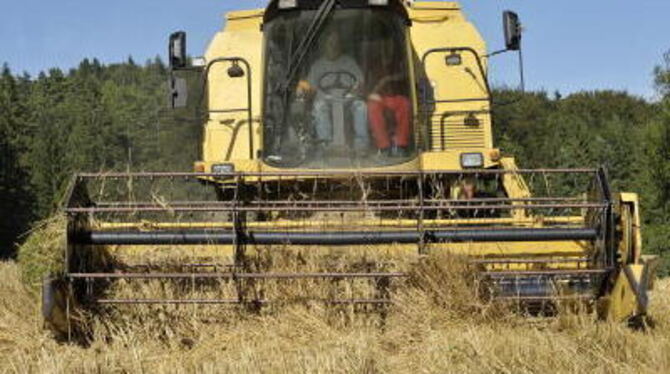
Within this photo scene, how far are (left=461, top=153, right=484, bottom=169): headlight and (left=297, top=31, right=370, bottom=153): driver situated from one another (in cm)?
80

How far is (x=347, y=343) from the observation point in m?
4.14

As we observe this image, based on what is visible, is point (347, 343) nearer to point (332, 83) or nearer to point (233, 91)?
point (332, 83)

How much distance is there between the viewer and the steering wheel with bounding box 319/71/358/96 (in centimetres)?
620

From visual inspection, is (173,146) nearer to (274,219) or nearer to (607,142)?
(274,219)

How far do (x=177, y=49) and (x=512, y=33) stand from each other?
121 inches

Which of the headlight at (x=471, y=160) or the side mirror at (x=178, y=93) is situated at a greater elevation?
the side mirror at (x=178, y=93)

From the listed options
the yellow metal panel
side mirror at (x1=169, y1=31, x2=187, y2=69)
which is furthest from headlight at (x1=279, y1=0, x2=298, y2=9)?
side mirror at (x1=169, y1=31, x2=187, y2=69)

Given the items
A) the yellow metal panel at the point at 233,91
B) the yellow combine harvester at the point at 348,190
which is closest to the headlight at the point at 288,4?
the yellow combine harvester at the point at 348,190

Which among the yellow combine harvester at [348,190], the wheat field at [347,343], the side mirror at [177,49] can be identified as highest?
the side mirror at [177,49]

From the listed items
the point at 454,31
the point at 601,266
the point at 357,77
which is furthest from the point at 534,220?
the point at 454,31

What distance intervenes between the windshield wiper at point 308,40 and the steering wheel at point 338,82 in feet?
0.74

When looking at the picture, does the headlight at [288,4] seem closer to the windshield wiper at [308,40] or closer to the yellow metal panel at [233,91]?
the windshield wiper at [308,40]

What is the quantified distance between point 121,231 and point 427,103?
10.0ft

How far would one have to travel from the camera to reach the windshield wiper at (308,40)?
243 inches
